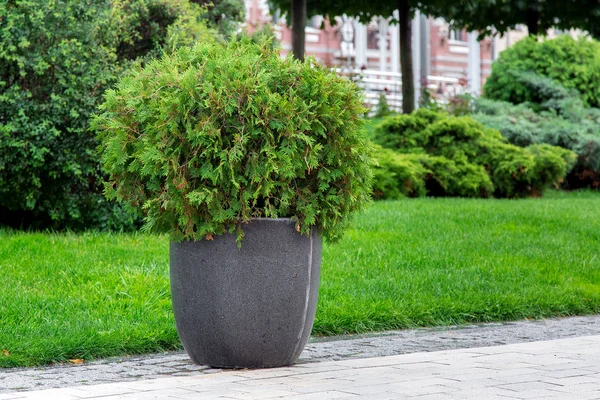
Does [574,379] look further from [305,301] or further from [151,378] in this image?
[151,378]

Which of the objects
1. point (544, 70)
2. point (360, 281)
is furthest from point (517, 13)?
point (360, 281)

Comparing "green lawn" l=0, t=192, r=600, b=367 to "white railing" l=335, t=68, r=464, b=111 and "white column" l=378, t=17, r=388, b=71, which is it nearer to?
"white railing" l=335, t=68, r=464, b=111

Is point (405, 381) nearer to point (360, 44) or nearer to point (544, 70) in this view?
point (544, 70)

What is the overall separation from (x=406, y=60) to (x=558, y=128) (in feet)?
10.3

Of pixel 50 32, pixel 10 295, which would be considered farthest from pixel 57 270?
pixel 50 32

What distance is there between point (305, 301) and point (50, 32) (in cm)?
564

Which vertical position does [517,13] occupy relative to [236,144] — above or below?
above

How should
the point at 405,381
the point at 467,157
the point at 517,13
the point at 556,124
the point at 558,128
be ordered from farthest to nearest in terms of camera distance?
1. the point at 517,13
2. the point at 556,124
3. the point at 558,128
4. the point at 467,157
5. the point at 405,381

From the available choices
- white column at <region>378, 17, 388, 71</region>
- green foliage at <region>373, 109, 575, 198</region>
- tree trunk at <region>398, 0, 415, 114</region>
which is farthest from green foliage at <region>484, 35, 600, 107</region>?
white column at <region>378, 17, 388, 71</region>

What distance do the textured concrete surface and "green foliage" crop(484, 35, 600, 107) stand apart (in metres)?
16.2

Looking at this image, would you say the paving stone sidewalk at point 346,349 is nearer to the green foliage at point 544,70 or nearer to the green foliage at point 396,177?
the green foliage at point 396,177

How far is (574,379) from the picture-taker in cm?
530

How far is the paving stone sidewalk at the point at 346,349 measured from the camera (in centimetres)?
561

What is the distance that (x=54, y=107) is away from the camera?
10.1m
